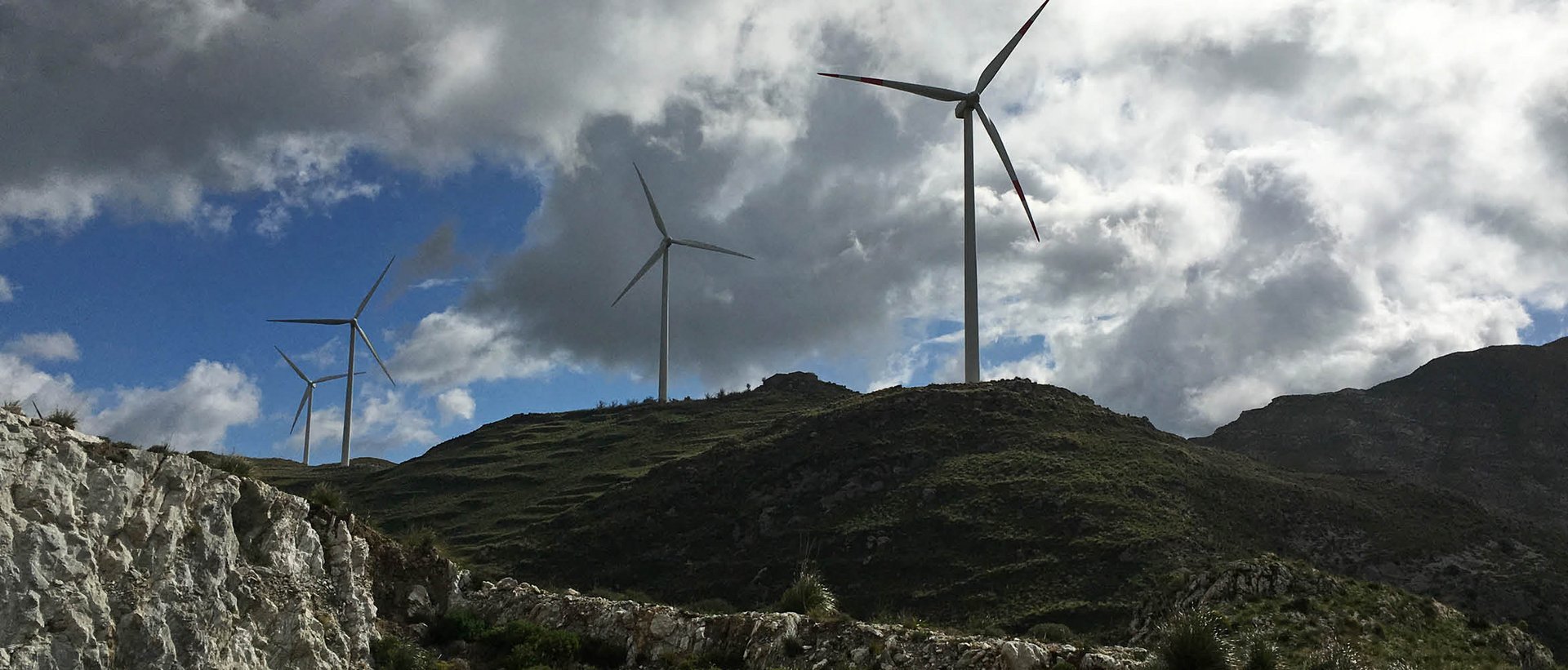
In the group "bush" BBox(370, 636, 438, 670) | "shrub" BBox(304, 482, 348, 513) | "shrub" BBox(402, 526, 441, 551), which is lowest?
"bush" BBox(370, 636, 438, 670)

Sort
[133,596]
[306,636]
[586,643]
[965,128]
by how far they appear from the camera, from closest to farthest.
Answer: [133,596] → [306,636] → [586,643] → [965,128]

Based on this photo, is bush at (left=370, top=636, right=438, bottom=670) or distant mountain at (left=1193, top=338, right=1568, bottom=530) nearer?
bush at (left=370, top=636, right=438, bottom=670)

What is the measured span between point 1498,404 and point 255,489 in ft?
535

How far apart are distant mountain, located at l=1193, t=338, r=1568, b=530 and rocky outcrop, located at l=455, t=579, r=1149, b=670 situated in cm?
10611

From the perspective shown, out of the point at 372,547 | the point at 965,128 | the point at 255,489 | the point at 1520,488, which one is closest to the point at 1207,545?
the point at 965,128

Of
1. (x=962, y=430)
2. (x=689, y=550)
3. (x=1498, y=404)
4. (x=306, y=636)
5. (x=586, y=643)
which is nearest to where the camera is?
(x=306, y=636)

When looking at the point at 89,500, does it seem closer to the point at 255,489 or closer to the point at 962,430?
the point at 255,489

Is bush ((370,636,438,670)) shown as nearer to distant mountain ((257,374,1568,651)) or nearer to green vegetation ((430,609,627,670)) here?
green vegetation ((430,609,627,670))

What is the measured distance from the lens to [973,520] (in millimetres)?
74875

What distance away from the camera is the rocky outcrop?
26.6 m

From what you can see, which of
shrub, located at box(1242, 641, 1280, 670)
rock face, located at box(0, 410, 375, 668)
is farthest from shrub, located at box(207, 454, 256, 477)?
shrub, located at box(1242, 641, 1280, 670)

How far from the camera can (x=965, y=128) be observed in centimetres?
9962

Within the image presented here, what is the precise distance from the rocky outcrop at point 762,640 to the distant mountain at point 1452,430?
348 feet

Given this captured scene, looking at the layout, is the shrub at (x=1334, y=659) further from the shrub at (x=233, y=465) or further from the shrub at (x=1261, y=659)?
the shrub at (x=233, y=465)
